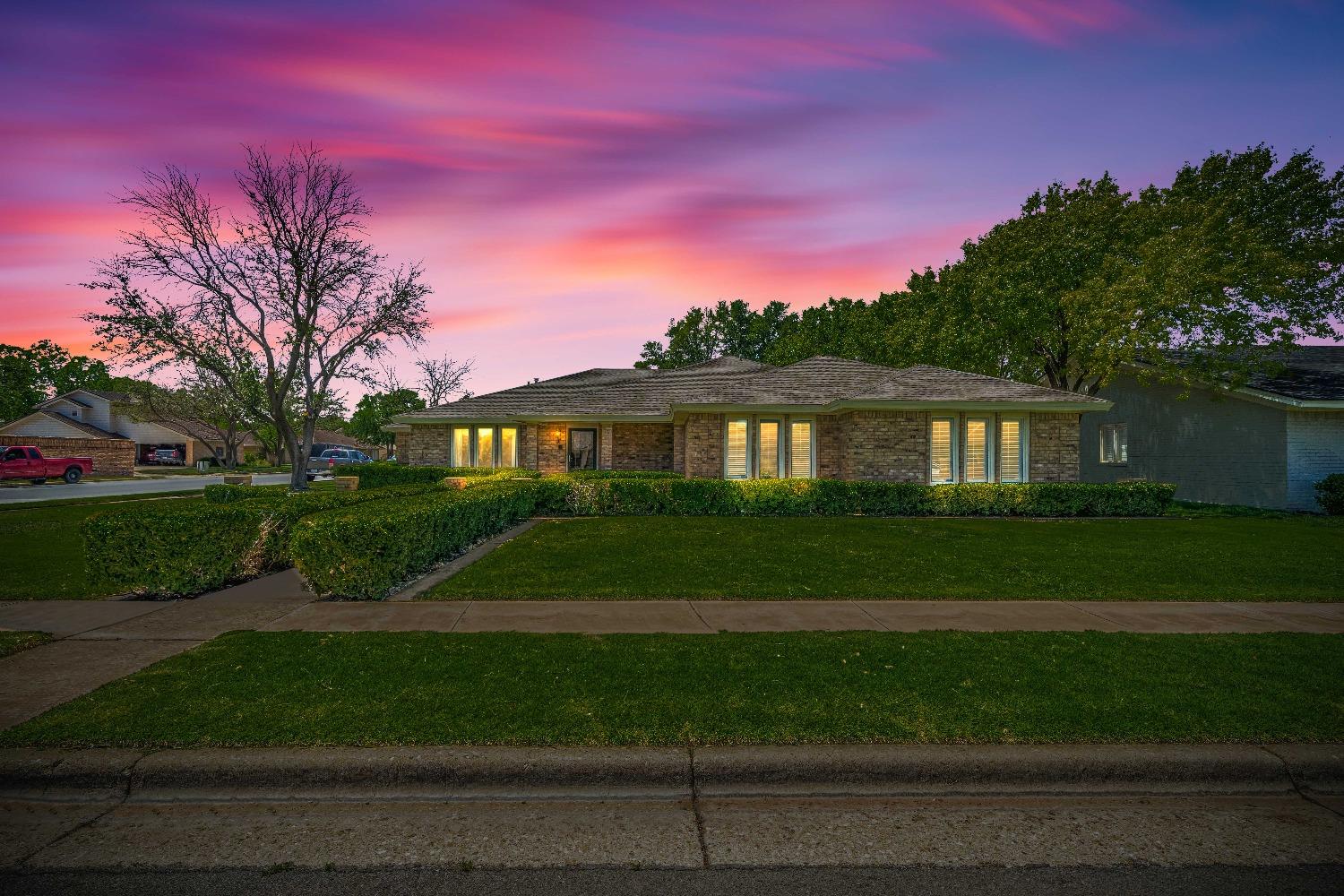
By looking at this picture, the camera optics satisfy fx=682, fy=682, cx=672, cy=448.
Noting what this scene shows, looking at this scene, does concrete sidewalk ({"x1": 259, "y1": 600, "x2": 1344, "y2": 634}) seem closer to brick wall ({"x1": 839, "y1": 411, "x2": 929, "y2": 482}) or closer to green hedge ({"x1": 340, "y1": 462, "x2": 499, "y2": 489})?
brick wall ({"x1": 839, "y1": 411, "x2": 929, "y2": 482})

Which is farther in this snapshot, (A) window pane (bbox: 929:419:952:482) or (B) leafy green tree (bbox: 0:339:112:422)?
(B) leafy green tree (bbox: 0:339:112:422)

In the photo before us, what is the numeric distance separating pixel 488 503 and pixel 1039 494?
566 inches

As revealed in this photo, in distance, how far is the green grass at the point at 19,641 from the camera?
6.14 m

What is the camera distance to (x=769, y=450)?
2108 centimetres

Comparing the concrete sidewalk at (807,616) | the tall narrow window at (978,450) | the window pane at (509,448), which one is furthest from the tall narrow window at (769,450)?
the concrete sidewalk at (807,616)

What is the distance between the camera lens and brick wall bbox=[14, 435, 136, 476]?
1769 inches

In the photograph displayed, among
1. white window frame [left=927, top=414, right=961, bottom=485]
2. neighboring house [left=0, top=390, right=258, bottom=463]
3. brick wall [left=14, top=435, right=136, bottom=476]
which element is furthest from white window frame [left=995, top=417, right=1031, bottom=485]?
neighboring house [left=0, top=390, right=258, bottom=463]

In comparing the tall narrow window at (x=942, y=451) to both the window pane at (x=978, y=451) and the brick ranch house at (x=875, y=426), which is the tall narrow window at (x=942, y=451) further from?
the window pane at (x=978, y=451)

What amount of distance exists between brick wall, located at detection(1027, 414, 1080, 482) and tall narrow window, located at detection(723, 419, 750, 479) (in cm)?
830

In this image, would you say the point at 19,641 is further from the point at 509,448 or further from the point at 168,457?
the point at 168,457

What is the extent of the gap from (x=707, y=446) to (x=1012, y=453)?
899 cm

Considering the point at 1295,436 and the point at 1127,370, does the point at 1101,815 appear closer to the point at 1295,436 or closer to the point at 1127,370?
the point at 1295,436

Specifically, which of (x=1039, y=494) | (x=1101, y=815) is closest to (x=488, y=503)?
(x=1101, y=815)

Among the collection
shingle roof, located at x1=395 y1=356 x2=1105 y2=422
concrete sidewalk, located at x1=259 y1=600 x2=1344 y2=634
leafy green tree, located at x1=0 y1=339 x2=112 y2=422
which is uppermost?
leafy green tree, located at x1=0 y1=339 x2=112 y2=422
